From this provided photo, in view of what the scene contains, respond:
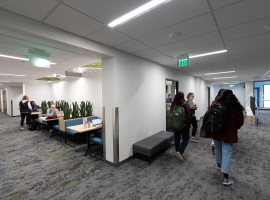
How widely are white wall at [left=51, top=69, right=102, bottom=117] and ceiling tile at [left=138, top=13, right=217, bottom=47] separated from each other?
160 inches

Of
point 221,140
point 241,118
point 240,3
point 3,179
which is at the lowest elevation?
point 3,179

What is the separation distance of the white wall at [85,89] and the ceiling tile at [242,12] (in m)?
5.13

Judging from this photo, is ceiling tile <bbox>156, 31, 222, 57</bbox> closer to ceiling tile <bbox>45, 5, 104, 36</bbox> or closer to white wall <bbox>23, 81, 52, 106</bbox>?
ceiling tile <bbox>45, 5, 104, 36</bbox>

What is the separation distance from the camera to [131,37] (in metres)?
2.49

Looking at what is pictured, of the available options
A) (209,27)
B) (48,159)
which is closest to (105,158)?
(48,159)

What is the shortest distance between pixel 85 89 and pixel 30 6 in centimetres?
558


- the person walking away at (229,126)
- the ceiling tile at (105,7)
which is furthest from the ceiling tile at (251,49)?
the ceiling tile at (105,7)

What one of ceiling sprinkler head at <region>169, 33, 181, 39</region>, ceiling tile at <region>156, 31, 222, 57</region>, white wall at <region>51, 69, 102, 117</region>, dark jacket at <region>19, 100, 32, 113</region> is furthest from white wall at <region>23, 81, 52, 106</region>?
ceiling sprinkler head at <region>169, 33, 181, 39</region>

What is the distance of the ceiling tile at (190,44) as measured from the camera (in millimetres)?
2537

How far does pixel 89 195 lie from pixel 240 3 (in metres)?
3.30

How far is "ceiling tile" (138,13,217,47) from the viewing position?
195 centimetres

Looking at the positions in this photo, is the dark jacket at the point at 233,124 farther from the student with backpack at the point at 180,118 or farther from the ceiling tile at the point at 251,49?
the ceiling tile at the point at 251,49

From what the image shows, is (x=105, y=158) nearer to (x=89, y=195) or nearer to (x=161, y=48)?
(x=89, y=195)

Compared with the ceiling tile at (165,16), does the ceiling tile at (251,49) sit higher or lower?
higher
